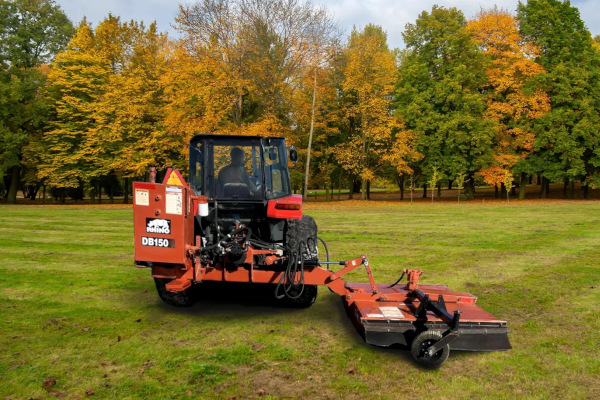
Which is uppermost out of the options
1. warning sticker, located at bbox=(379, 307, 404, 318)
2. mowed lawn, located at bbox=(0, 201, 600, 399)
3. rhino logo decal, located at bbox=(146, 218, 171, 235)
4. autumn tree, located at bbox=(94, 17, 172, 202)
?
autumn tree, located at bbox=(94, 17, 172, 202)

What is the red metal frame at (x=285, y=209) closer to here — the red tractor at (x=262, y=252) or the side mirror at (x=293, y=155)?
the red tractor at (x=262, y=252)

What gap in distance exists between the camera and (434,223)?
17094 mm

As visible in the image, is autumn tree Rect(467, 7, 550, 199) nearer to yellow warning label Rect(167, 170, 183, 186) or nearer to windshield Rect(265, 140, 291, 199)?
windshield Rect(265, 140, 291, 199)

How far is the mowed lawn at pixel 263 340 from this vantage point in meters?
3.79

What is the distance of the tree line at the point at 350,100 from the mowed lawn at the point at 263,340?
22112 mm

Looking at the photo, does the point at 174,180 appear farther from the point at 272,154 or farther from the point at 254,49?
the point at 254,49

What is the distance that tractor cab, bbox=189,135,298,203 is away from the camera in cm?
616

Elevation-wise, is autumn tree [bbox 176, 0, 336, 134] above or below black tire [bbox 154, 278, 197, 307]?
above

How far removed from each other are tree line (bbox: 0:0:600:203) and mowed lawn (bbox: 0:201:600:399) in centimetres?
2211

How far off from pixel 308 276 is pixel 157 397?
233 cm

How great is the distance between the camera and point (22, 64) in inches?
1441

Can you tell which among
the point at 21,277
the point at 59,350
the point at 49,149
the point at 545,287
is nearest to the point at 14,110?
the point at 49,149

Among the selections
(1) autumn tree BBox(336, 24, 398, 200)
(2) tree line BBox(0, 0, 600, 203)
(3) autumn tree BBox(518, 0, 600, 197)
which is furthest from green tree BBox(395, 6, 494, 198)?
(3) autumn tree BBox(518, 0, 600, 197)

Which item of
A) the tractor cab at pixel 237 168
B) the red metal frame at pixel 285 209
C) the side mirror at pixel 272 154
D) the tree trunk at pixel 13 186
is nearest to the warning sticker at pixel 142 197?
the tractor cab at pixel 237 168
